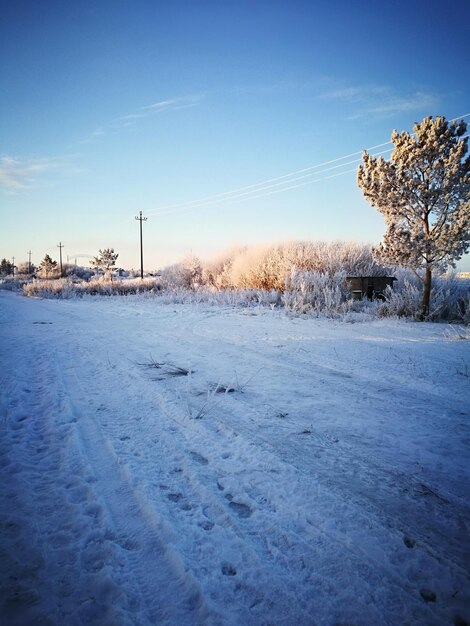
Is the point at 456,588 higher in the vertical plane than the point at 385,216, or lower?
lower

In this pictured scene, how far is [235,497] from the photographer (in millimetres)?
1675

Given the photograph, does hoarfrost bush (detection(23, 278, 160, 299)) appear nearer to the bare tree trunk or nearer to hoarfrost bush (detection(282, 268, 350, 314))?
hoarfrost bush (detection(282, 268, 350, 314))

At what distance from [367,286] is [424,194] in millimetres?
→ 4036

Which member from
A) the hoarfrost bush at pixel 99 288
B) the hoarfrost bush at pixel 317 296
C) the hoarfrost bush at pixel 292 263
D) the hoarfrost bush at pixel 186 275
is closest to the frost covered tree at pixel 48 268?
the hoarfrost bush at pixel 99 288

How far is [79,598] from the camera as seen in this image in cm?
114

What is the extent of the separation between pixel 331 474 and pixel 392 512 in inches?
14.3

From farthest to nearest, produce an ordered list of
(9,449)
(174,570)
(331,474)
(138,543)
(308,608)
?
(9,449) → (331,474) → (138,543) → (174,570) → (308,608)

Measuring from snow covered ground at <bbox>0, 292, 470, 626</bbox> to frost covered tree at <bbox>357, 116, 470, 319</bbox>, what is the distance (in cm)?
476

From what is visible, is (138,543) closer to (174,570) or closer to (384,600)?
(174,570)

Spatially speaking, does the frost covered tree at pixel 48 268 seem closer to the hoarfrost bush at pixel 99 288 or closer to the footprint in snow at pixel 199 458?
the hoarfrost bush at pixel 99 288

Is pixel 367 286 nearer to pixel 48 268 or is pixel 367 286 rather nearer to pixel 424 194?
pixel 424 194

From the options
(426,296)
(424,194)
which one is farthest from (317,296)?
(424,194)

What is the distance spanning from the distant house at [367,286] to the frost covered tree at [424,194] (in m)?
2.84

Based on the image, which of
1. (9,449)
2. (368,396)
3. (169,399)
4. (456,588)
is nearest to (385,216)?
(368,396)
